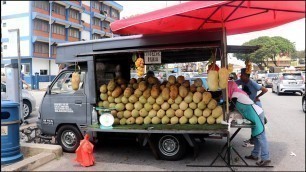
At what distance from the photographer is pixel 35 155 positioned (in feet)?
19.6

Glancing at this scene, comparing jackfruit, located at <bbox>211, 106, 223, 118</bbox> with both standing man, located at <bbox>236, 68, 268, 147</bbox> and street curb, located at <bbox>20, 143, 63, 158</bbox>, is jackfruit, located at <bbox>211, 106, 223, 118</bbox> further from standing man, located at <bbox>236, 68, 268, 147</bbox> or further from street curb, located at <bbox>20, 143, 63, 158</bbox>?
street curb, located at <bbox>20, 143, 63, 158</bbox>

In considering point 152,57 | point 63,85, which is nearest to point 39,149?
point 63,85

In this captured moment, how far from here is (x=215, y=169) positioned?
5438 millimetres

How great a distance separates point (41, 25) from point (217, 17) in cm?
3798

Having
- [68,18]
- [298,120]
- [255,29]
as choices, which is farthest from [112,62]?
[68,18]

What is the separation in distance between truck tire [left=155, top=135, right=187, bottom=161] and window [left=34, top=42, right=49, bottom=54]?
119ft

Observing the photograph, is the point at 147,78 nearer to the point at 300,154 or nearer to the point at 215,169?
the point at 215,169

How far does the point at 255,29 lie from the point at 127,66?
319 centimetres

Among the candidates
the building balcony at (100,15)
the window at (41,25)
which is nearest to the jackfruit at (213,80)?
the window at (41,25)

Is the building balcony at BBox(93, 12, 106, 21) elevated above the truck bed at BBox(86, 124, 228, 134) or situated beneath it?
elevated above

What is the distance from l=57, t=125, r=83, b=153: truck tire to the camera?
652 centimetres

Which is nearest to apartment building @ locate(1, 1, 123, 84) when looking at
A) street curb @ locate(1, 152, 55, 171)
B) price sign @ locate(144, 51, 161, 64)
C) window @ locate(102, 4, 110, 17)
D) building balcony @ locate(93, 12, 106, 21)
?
building balcony @ locate(93, 12, 106, 21)

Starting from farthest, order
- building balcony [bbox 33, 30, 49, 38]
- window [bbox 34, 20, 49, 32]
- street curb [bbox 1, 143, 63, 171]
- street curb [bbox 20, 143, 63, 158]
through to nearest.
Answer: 1. window [bbox 34, 20, 49, 32]
2. building balcony [bbox 33, 30, 49, 38]
3. street curb [bbox 20, 143, 63, 158]
4. street curb [bbox 1, 143, 63, 171]

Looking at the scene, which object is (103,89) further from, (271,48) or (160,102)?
(271,48)
